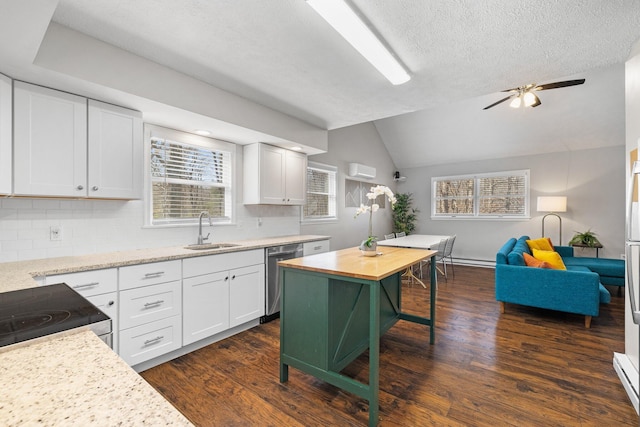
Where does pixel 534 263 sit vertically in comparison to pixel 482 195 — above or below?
below

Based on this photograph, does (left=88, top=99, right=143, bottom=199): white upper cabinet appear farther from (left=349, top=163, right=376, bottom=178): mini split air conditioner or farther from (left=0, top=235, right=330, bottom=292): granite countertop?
(left=349, top=163, right=376, bottom=178): mini split air conditioner

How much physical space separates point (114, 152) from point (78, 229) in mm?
720

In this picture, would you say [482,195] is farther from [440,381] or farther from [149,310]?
[149,310]

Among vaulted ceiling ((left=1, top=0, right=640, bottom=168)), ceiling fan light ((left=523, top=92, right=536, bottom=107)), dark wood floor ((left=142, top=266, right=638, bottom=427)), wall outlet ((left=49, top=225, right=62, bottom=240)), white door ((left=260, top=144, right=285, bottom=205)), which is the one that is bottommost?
dark wood floor ((left=142, top=266, right=638, bottom=427))

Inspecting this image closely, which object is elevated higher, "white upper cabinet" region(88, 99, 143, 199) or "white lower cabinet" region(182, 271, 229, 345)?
"white upper cabinet" region(88, 99, 143, 199)

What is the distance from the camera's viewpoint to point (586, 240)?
5.57 m

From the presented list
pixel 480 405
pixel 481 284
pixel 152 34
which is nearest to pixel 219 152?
pixel 152 34

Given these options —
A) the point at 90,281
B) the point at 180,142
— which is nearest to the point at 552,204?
the point at 180,142

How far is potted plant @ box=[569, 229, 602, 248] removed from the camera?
5492 mm

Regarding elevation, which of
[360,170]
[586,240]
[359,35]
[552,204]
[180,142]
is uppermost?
[359,35]

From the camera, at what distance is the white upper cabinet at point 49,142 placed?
196cm

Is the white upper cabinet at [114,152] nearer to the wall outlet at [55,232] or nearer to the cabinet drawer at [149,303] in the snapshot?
the wall outlet at [55,232]

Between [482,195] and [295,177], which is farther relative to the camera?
[482,195]

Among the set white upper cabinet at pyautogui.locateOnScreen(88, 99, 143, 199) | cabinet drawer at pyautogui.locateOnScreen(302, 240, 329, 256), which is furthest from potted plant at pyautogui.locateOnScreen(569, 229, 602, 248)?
white upper cabinet at pyautogui.locateOnScreen(88, 99, 143, 199)
